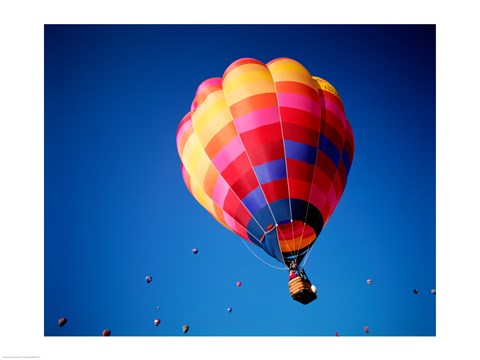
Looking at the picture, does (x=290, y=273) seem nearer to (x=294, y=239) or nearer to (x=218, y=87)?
(x=294, y=239)

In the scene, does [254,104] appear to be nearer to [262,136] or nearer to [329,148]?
[262,136]

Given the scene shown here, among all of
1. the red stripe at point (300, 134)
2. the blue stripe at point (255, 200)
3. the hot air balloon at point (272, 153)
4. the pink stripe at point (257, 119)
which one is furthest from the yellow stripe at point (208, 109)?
the blue stripe at point (255, 200)

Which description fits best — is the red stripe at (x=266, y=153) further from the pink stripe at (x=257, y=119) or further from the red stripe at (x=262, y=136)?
the pink stripe at (x=257, y=119)

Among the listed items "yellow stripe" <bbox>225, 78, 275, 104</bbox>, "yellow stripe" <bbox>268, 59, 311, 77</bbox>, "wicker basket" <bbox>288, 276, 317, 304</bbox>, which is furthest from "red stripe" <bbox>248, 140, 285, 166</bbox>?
"wicker basket" <bbox>288, 276, 317, 304</bbox>

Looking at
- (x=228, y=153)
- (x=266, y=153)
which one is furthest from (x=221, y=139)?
(x=266, y=153)
